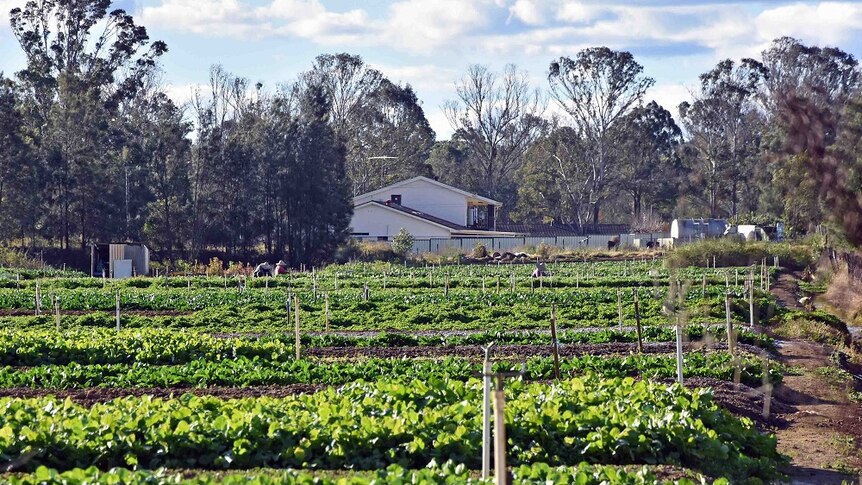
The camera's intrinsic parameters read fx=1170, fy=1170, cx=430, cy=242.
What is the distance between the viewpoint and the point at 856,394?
1794 centimetres

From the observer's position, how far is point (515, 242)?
72.4 meters

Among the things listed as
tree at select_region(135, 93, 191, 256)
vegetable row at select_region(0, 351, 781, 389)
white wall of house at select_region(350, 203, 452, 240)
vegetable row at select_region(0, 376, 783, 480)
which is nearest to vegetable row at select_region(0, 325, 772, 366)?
vegetable row at select_region(0, 351, 781, 389)

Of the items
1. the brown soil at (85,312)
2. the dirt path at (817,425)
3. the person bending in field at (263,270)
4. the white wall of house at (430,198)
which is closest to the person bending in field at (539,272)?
the person bending in field at (263,270)

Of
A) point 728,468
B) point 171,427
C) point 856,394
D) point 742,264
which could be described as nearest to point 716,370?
point 856,394

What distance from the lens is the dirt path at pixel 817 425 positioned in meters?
12.7

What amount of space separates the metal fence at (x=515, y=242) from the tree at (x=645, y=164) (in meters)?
6.86

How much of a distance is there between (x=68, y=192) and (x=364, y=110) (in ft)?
111

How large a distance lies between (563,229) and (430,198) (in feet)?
41.4

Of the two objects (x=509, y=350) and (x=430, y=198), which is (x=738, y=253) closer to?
(x=430, y=198)

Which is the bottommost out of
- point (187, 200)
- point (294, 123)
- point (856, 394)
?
point (856, 394)

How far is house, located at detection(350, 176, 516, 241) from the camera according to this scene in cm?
7175

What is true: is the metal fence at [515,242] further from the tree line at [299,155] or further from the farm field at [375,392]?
the farm field at [375,392]

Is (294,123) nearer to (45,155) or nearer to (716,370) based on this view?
(45,155)

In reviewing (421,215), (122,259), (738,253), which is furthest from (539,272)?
(421,215)
